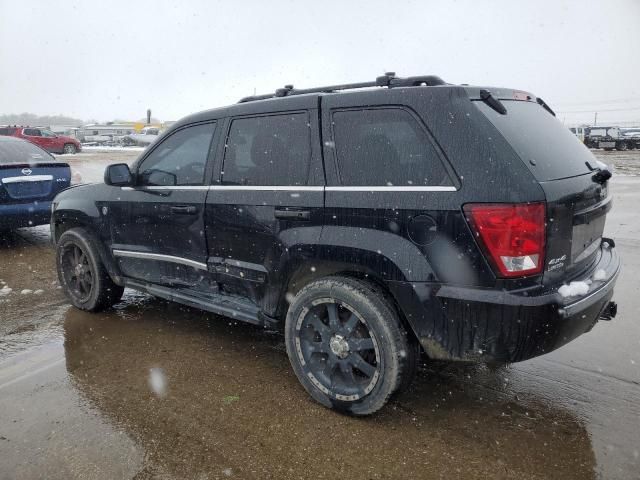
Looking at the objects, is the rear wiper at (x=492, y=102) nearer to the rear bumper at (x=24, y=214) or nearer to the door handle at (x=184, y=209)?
the door handle at (x=184, y=209)

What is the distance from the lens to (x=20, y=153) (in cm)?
743

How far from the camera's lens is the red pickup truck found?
26.7m

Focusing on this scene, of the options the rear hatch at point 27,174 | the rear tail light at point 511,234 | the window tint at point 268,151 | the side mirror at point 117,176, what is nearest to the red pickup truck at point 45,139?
the rear hatch at point 27,174

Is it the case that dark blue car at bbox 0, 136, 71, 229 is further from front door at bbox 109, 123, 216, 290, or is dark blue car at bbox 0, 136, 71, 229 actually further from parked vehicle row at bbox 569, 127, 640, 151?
parked vehicle row at bbox 569, 127, 640, 151

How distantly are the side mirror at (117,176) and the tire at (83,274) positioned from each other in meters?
0.74

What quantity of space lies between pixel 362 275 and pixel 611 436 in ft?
5.25

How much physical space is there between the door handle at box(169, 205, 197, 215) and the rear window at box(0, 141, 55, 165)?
473 cm

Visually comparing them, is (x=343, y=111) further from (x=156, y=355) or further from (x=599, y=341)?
(x=599, y=341)

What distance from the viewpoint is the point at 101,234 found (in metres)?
4.41

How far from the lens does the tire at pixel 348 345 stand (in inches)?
106

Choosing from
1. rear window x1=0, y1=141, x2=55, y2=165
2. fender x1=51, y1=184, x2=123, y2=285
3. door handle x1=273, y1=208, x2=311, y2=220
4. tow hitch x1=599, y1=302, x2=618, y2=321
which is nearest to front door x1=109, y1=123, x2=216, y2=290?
fender x1=51, y1=184, x2=123, y2=285

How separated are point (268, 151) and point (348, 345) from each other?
1.36 metres

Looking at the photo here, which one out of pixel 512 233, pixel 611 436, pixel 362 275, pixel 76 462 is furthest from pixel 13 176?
pixel 611 436

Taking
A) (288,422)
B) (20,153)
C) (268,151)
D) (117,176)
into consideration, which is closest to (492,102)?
(268,151)
